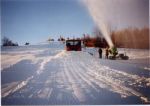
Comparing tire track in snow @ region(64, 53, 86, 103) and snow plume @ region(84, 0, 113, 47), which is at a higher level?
snow plume @ region(84, 0, 113, 47)

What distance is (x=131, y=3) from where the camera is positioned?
425 cm

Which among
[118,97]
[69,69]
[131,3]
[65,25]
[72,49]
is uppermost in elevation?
[131,3]

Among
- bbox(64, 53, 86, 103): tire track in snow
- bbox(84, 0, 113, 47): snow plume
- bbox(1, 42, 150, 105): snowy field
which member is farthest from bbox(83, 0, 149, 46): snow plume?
bbox(64, 53, 86, 103): tire track in snow

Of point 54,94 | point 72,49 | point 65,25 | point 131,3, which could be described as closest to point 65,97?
point 54,94

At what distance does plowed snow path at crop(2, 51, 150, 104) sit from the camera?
4.01 m

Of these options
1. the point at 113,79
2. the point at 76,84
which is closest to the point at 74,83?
the point at 76,84

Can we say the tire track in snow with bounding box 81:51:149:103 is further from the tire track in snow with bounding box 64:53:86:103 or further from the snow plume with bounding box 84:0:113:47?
the snow plume with bounding box 84:0:113:47

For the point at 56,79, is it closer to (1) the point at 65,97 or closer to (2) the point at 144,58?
(1) the point at 65,97

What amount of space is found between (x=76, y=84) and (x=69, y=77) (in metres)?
0.13

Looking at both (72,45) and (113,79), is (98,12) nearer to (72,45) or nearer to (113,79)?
(72,45)

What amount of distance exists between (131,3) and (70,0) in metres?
0.83

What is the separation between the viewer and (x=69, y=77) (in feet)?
13.5

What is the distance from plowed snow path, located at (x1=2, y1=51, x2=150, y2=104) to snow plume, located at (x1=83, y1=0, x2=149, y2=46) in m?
0.46

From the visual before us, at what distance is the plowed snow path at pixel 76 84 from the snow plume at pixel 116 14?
0.46m
